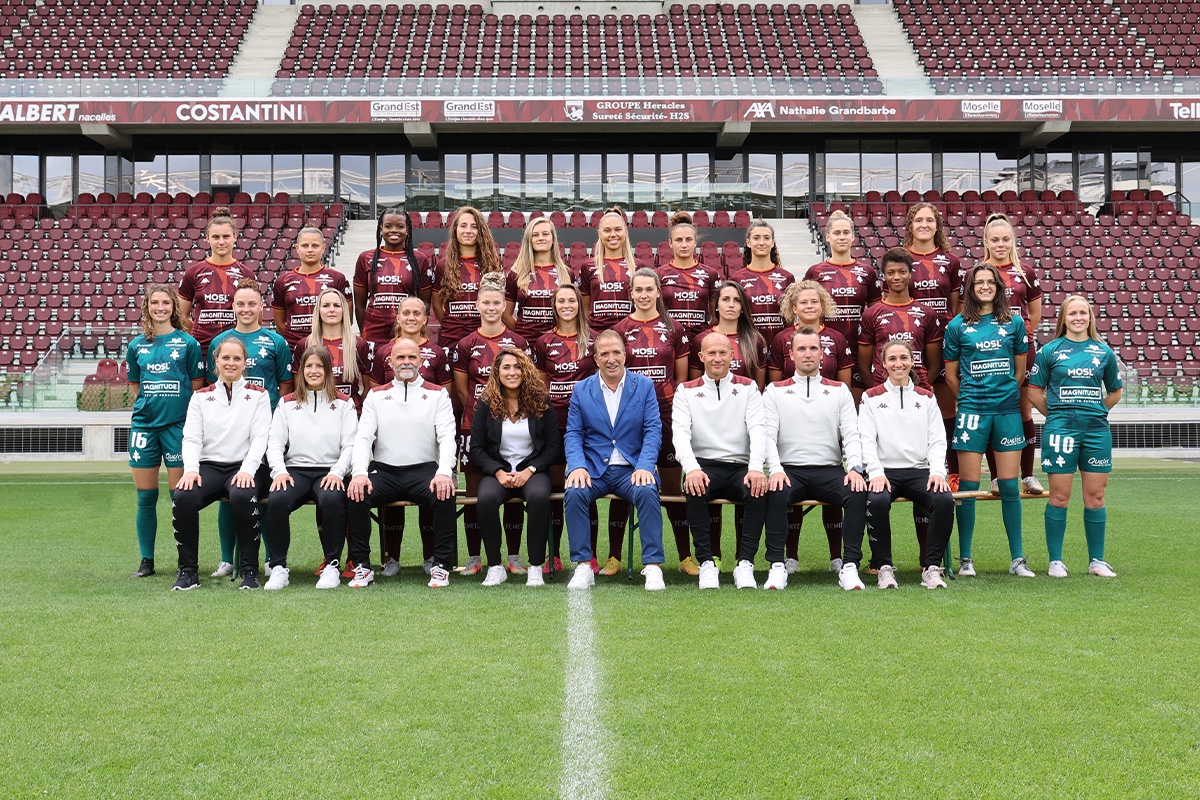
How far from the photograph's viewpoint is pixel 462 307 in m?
6.97

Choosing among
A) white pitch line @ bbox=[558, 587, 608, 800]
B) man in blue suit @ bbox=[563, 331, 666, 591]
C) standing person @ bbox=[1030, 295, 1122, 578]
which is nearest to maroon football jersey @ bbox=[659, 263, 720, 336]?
man in blue suit @ bbox=[563, 331, 666, 591]

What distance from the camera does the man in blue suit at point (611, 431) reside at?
5.99 metres

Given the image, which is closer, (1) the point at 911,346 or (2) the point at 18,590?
(2) the point at 18,590

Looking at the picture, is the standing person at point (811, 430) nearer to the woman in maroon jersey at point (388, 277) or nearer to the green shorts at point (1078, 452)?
the green shorts at point (1078, 452)

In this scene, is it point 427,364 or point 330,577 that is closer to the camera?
point 330,577

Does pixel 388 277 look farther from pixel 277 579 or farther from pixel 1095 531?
pixel 1095 531

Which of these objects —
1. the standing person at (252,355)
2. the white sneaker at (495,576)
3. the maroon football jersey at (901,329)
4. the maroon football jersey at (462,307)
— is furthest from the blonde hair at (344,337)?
the maroon football jersey at (901,329)

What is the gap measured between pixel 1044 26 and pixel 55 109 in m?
24.8

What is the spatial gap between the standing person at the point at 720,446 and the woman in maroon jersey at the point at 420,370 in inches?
60.9

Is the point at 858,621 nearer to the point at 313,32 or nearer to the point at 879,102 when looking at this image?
the point at 879,102

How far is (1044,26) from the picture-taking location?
28.3 m

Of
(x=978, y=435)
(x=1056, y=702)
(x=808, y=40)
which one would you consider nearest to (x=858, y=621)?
(x=1056, y=702)

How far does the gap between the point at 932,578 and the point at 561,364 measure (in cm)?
252

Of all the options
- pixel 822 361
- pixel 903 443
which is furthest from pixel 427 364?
pixel 903 443
